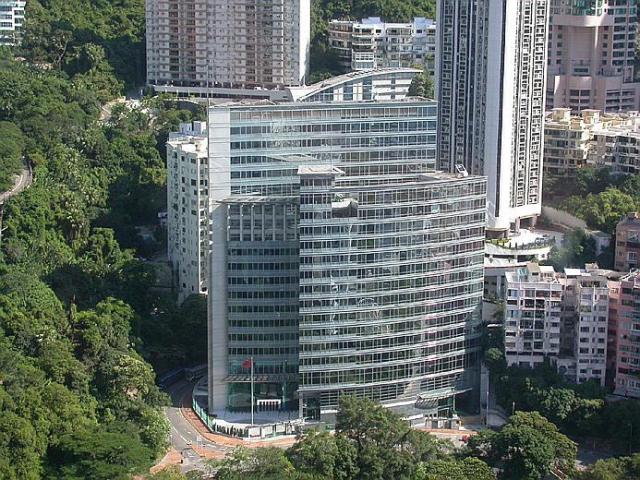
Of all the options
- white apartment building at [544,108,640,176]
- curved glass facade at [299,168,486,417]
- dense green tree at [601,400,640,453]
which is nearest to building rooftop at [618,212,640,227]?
curved glass facade at [299,168,486,417]

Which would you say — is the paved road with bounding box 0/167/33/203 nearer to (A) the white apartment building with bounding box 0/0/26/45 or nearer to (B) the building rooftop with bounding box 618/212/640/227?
(A) the white apartment building with bounding box 0/0/26/45

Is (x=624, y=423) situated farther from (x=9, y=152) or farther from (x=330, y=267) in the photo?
(x=9, y=152)

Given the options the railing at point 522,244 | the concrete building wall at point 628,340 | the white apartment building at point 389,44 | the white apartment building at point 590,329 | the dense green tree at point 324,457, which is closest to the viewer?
the dense green tree at point 324,457

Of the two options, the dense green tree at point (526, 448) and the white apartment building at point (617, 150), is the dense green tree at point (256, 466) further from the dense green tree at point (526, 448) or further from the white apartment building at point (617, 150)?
the white apartment building at point (617, 150)

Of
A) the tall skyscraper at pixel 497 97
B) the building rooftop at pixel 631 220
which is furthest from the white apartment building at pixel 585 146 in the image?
the building rooftop at pixel 631 220

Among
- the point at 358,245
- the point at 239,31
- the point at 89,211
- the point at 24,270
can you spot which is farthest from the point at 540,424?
the point at 239,31

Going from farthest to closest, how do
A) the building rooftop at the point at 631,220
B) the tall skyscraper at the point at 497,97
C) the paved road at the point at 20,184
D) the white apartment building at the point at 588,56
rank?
the white apartment building at the point at 588,56 < the paved road at the point at 20,184 < the tall skyscraper at the point at 497,97 < the building rooftop at the point at 631,220

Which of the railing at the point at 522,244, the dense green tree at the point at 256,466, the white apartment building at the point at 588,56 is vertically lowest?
the dense green tree at the point at 256,466
